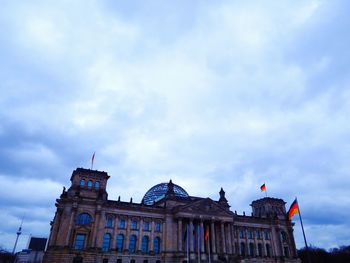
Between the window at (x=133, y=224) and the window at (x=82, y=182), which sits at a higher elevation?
the window at (x=82, y=182)

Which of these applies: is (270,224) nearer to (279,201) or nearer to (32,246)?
(279,201)

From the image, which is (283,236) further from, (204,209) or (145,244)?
(145,244)

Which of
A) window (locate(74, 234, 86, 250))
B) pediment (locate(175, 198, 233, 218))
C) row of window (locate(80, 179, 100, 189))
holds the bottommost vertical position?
window (locate(74, 234, 86, 250))

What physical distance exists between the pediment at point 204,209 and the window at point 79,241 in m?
24.9

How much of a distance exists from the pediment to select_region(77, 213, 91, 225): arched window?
2328cm

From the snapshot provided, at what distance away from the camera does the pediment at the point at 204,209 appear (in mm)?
75031

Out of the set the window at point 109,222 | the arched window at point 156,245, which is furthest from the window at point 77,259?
the arched window at point 156,245

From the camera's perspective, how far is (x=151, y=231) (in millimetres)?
71625

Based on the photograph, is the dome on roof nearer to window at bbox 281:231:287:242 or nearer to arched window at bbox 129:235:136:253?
arched window at bbox 129:235:136:253

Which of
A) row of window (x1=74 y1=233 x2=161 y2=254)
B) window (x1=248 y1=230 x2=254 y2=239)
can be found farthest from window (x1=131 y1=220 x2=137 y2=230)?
window (x1=248 y1=230 x2=254 y2=239)

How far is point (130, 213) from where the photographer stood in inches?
2803

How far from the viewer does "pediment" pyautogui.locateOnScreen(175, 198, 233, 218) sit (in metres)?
75.0

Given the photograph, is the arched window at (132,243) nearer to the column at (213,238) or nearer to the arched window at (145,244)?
the arched window at (145,244)

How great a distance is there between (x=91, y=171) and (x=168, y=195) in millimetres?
22941
